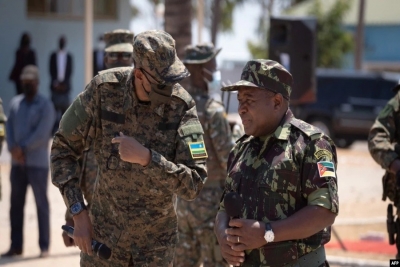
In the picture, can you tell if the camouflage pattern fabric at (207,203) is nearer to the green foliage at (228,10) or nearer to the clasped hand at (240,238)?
the clasped hand at (240,238)

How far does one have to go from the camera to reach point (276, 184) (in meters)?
4.02

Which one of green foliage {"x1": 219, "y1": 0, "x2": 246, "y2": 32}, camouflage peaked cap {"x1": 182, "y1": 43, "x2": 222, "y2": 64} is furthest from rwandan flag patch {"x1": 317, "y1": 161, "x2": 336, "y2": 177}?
green foliage {"x1": 219, "y1": 0, "x2": 246, "y2": 32}

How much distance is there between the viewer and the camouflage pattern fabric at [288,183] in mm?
3969

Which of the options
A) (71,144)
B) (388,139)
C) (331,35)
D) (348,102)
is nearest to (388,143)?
(388,139)

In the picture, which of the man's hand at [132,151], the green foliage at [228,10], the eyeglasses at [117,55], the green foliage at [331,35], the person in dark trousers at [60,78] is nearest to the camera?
the man's hand at [132,151]

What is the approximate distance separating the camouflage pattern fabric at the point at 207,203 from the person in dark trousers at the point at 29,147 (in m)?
3.30

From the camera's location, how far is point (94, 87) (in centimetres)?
474

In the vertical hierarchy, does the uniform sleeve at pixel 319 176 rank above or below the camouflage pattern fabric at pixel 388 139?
above

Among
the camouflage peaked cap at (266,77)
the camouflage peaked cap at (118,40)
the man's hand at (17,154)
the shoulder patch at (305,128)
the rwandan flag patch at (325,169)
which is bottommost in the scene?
the man's hand at (17,154)

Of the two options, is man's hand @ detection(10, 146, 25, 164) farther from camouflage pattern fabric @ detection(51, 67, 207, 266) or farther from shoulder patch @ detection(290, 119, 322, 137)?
shoulder patch @ detection(290, 119, 322, 137)

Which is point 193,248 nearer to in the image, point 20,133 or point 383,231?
point 20,133

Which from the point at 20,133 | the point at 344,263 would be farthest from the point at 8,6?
the point at 344,263

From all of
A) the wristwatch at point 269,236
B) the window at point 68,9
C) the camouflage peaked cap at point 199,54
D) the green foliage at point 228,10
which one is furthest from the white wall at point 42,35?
the green foliage at point 228,10

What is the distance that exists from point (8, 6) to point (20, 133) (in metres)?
13.2
